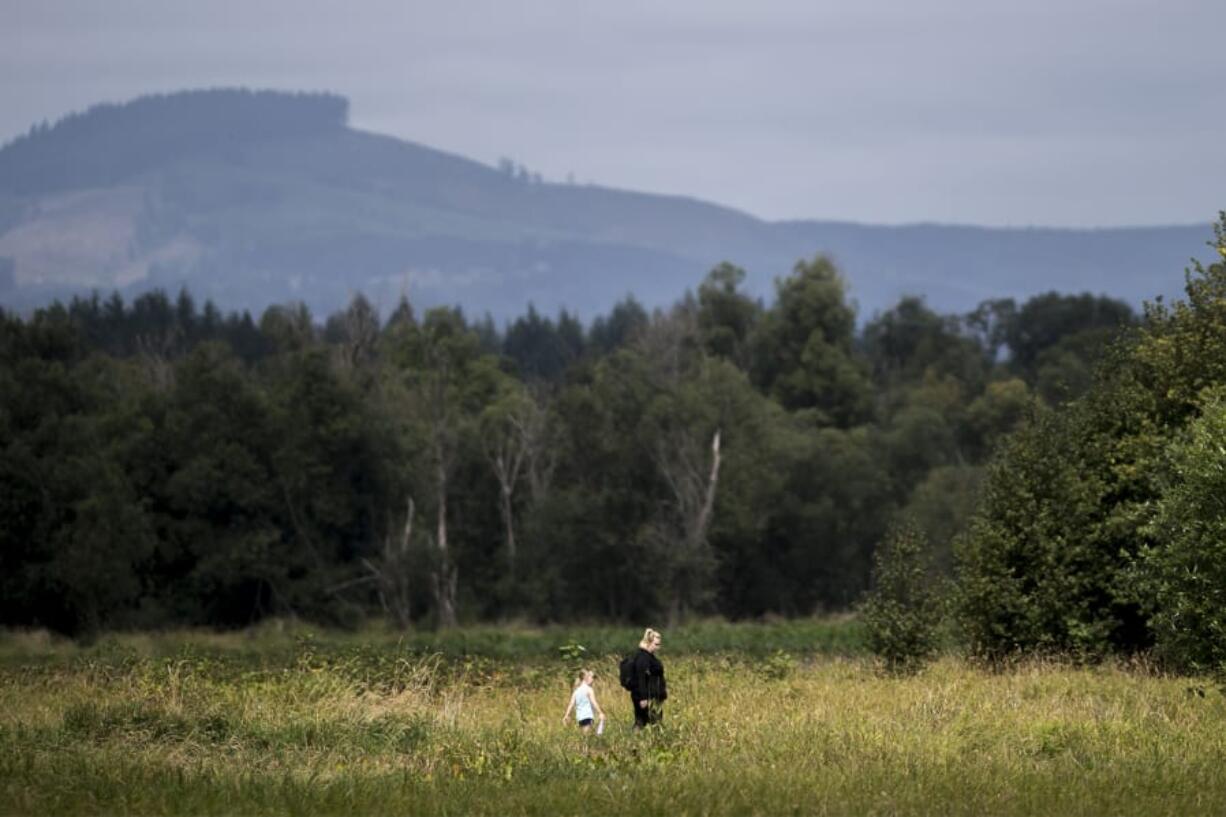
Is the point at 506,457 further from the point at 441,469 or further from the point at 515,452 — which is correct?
the point at 441,469

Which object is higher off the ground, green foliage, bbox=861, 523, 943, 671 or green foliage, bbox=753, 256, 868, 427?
green foliage, bbox=753, 256, 868, 427

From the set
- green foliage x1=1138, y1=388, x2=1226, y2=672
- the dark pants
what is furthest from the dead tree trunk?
the dark pants

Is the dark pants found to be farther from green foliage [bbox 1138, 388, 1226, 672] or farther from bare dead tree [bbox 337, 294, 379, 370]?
bare dead tree [bbox 337, 294, 379, 370]

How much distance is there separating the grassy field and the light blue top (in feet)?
1.83

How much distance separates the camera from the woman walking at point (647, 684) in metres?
20.0

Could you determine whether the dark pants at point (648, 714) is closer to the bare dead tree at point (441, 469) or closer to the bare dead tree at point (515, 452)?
the bare dead tree at point (441, 469)

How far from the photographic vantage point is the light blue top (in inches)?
814

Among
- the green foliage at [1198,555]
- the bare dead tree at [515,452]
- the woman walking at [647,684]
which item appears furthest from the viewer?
the bare dead tree at [515,452]

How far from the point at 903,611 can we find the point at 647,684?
10712 mm

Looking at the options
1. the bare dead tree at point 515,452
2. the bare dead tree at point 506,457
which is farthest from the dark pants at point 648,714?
the bare dead tree at point 515,452

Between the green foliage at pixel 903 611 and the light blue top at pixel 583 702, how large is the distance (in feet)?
32.6

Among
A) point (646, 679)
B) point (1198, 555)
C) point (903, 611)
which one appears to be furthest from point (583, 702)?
Answer: point (903, 611)

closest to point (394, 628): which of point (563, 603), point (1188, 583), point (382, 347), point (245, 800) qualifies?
point (563, 603)

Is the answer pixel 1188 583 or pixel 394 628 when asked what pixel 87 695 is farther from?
pixel 394 628
